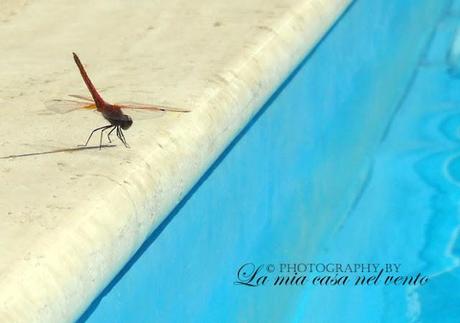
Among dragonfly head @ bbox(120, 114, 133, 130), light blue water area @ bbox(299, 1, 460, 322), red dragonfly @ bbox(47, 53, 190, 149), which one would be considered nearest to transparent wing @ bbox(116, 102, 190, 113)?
red dragonfly @ bbox(47, 53, 190, 149)

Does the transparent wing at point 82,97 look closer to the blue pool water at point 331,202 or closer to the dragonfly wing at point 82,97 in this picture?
the dragonfly wing at point 82,97

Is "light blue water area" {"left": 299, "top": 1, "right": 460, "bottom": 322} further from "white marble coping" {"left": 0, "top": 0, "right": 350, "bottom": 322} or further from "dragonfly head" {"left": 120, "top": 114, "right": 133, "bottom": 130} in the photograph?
"dragonfly head" {"left": 120, "top": 114, "right": 133, "bottom": 130}

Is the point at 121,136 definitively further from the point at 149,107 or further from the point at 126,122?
the point at 149,107

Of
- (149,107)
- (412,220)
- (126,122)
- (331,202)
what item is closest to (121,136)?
(126,122)

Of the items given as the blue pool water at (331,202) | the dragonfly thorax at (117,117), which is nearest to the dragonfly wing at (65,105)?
the dragonfly thorax at (117,117)

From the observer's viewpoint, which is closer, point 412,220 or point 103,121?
point 103,121

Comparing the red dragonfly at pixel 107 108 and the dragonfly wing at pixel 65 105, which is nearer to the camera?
the red dragonfly at pixel 107 108

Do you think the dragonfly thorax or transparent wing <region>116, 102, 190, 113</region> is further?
transparent wing <region>116, 102, 190, 113</region>
